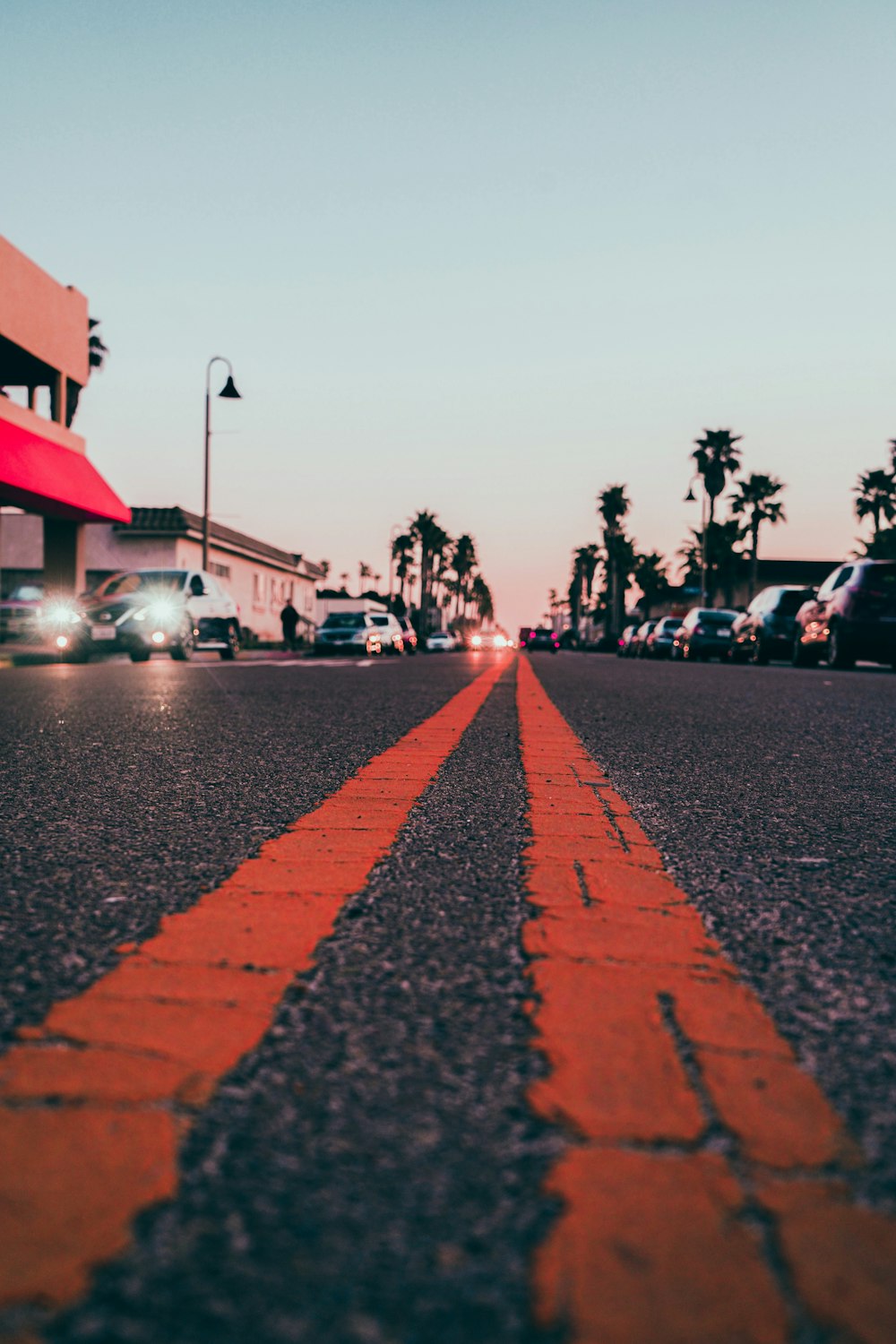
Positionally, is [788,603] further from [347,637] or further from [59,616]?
[59,616]

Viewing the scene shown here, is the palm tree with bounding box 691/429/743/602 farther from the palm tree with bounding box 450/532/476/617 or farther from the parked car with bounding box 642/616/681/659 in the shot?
the palm tree with bounding box 450/532/476/617

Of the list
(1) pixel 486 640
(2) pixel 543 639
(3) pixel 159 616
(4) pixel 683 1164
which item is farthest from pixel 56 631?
(1) pixel 486 640

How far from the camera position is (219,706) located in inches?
341

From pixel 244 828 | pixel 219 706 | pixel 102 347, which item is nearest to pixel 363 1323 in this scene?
pixel 244 828

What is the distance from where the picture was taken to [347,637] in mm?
33219

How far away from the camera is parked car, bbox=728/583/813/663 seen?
23281 mm

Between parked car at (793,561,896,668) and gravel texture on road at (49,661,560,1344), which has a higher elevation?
parked car at (793,561,896,668)

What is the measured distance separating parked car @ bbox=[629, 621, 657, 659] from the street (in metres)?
33.8

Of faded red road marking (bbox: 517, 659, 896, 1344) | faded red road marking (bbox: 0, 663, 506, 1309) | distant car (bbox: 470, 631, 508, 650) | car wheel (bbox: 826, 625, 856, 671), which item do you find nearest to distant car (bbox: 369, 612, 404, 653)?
car wheel (bbox: 826, 625, 856, 671)

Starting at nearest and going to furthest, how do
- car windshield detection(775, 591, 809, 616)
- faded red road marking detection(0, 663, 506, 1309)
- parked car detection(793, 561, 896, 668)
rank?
faded red road marking detection(0, 663, 506, 1309), parked car detection(793, 561, 896, 668), car windshield detection(775, 591, 809, 616)

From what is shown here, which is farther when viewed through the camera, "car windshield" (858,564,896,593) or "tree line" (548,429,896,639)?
"tree line" (548,429,896,639)

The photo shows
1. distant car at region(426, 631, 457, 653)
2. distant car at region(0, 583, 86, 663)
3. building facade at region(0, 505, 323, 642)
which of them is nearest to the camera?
distant car at region(0, 583, 86, 663)

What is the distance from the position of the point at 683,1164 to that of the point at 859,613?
1804 cm

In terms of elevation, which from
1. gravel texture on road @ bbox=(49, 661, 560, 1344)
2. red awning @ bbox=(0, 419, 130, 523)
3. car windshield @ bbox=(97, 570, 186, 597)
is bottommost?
gravel texture on road @ bbox=(49, 661, 560, 1344)
